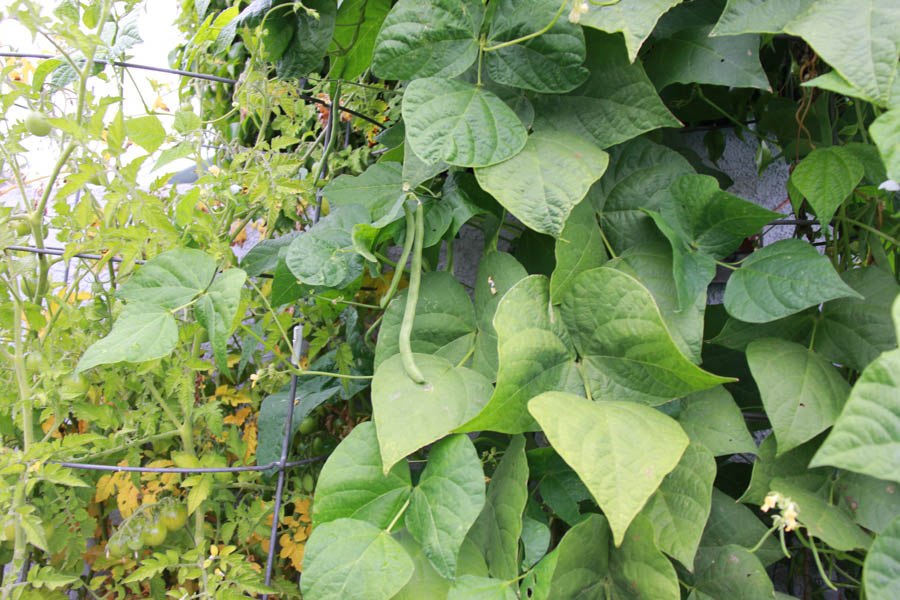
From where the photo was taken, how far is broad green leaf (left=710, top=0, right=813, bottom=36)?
0.55m

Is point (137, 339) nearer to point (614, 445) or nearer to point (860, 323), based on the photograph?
point (614, 445)

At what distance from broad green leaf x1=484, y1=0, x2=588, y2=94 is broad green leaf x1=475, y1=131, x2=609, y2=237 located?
0.20 feet

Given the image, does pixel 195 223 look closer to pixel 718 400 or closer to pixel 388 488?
pixel 388 488

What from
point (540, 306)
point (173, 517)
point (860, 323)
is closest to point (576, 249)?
point (540, 306)

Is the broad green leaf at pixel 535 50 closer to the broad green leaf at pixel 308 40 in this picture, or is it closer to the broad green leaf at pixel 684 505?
the broad green leaf at pixel 308 40

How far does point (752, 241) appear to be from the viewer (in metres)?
1.02

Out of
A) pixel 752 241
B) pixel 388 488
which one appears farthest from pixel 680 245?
pixel 752 241

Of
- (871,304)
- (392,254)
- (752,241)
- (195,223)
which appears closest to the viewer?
(871,304)

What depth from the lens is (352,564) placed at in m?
0.54

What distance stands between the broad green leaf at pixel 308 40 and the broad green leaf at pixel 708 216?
18.5 inches

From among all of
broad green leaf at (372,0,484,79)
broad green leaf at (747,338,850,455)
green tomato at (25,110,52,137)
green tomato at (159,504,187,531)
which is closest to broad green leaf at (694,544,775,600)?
broad green leaf at (747,338,850,455)

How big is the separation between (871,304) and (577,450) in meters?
0.34

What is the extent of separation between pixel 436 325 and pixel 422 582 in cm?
26

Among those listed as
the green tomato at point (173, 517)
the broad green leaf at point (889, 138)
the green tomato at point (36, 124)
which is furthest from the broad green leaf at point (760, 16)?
the green tomato at point (173, 517)
